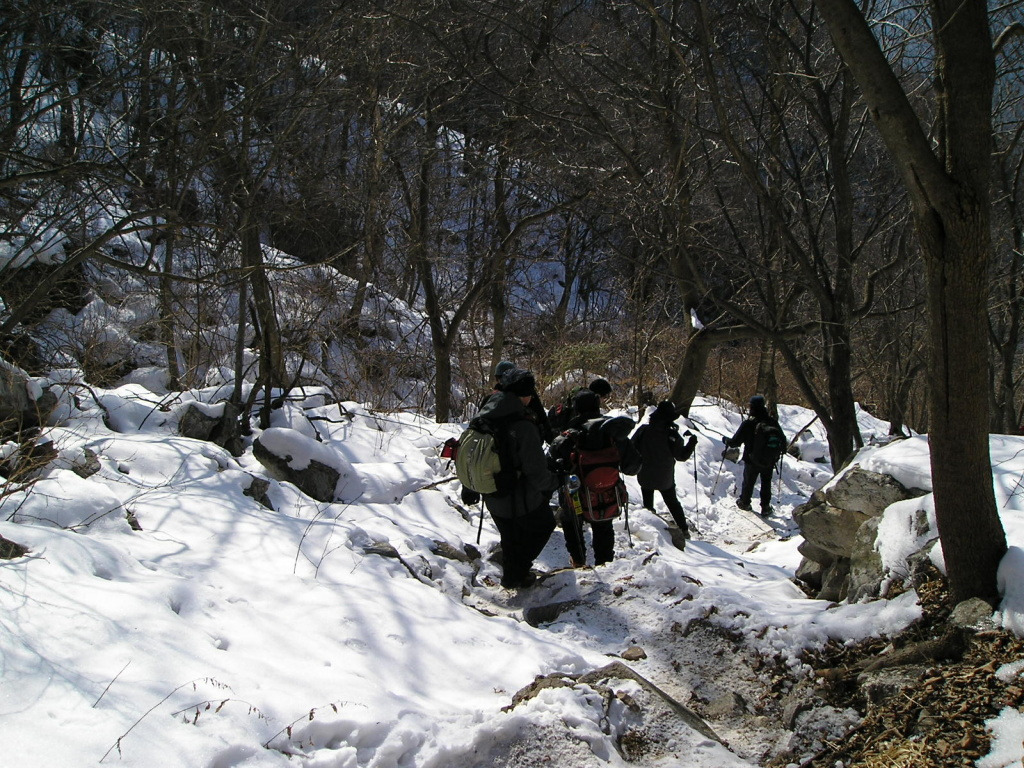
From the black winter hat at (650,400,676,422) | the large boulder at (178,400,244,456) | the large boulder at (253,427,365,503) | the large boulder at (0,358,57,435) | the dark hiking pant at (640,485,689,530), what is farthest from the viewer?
the dark hiking pant at (640,485,689,530)

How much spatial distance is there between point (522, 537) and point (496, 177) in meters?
7.70

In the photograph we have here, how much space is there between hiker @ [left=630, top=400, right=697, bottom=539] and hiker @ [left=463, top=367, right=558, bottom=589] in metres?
2.70

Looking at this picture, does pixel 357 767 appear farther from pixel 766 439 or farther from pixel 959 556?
pixel 766 439

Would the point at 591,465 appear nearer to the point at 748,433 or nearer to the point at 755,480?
the point at 748,433

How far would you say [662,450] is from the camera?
7512 mm

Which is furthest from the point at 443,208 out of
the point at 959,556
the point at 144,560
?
the point at 959,556

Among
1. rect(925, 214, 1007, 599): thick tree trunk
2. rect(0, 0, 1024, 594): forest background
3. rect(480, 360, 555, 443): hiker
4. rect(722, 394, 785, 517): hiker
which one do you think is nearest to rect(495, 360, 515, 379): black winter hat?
rect(480, 360, 555, 443): hiker

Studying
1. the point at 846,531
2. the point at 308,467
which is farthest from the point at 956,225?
the point at 308,467

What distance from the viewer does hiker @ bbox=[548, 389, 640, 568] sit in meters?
5.32

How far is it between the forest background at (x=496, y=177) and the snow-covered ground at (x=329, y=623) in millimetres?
1261

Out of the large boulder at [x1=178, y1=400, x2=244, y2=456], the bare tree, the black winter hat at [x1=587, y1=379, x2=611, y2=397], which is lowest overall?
the large boulder at [x1=178, y1=400, x2=244, y2=456]

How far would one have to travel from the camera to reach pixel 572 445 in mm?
5383

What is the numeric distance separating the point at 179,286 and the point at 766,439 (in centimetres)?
940

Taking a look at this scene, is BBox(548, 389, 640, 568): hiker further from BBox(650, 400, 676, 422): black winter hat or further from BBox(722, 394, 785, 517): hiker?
BBox(722, 394, 785, 517): hiker
